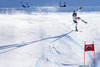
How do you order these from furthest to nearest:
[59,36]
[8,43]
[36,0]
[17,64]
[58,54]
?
[36,0]
[59,36]
[8,43]
[58,54]
[17,64]

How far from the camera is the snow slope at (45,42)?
6195mm

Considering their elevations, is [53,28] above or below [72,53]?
above

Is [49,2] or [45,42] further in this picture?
[49,2]

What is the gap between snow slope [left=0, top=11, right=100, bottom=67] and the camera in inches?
244

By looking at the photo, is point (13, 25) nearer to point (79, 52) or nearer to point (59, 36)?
point (59, 36)

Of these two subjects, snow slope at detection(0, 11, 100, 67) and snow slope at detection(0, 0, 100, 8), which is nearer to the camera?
snow slope at detection(0, 11, 100, 67)

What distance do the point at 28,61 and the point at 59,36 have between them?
2529mm

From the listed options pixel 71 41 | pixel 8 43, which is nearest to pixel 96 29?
pixel 71 41

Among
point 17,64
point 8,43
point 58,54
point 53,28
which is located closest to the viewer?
point 17,64

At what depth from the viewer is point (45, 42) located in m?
7.34

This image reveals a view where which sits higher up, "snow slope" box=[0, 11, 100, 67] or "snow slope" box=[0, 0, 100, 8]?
"snow slope" box=[0, 0, 100, 8]

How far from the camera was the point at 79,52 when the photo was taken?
6.77 meters

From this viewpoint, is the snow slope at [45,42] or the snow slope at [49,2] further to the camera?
the snow slope at [49,2]

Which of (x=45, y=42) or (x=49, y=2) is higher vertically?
(x=49, y=2)
